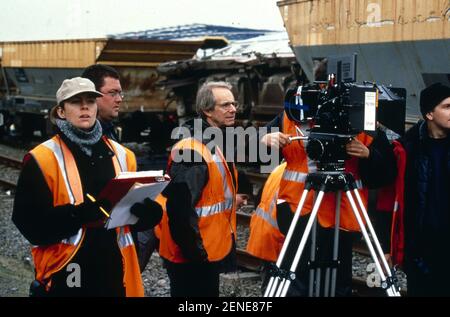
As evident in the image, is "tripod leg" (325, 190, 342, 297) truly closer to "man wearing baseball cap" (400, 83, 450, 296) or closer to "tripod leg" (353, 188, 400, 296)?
"tripod leg" (353, 188, 400, 296)

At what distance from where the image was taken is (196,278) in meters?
4.44

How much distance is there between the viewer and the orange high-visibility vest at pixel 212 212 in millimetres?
4434

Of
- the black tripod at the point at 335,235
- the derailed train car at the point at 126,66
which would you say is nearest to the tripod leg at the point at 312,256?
the black tripod at the point at 335,235

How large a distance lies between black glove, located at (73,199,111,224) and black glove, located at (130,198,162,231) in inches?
8.4

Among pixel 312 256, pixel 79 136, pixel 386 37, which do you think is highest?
pixel 386 37

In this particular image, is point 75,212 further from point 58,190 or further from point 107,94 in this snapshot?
point 107,94

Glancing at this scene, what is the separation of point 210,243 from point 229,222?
0.20 m

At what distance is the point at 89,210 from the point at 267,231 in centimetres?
130

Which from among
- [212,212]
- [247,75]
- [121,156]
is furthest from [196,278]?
[247,75]

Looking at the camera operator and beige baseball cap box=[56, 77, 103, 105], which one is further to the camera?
the camera operator

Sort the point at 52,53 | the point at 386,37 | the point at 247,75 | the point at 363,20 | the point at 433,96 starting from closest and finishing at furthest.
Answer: the point at 433,96
the point at 386,37
the point at 363,20
the point at 247,75
the point at 52,53

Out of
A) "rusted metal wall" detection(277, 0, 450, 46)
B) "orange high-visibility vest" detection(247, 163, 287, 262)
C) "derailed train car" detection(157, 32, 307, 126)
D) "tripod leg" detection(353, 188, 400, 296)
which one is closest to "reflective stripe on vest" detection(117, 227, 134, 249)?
"orange high-visibility vest" detection(247, 163, 287, 262)

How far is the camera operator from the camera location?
433 centimetres
